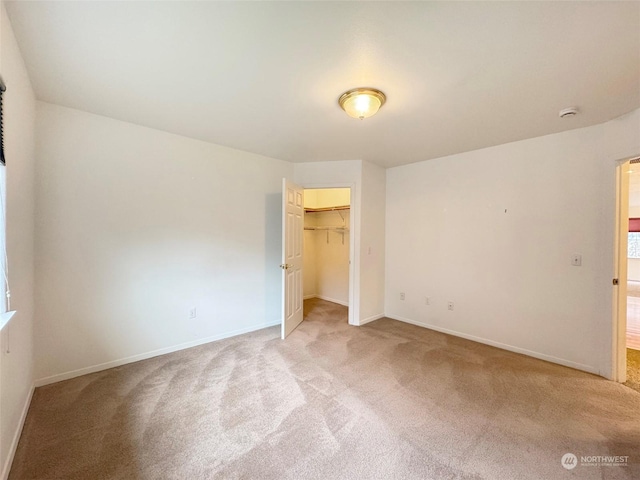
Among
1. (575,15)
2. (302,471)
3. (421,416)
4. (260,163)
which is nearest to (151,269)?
(260,163)

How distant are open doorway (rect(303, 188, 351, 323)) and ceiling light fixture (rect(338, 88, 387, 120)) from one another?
2600 millimetres

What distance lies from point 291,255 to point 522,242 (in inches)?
109

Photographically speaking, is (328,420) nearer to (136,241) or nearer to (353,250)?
(353,250)

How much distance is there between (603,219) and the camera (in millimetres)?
2502

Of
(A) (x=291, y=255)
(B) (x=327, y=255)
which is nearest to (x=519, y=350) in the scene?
(A) (x=291, y=255)

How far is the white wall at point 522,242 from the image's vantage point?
2523 mm

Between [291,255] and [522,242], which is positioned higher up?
[522,242]

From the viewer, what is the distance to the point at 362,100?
1.97m

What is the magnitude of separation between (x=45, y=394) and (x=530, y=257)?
475cm

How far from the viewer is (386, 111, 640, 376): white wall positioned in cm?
252

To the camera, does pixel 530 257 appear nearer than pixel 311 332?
Yes

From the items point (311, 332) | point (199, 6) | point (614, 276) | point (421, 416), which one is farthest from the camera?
point (311, 332)

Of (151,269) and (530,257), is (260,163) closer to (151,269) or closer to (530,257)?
(151,269)

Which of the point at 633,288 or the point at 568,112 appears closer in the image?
the point at 568,112
